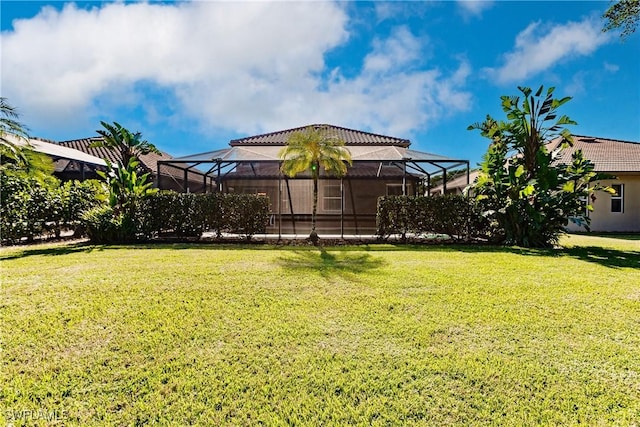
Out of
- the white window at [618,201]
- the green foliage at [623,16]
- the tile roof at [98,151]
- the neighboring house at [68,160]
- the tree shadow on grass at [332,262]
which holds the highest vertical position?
the green foliage at [623,16]

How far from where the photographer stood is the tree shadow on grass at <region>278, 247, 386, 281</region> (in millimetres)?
5898

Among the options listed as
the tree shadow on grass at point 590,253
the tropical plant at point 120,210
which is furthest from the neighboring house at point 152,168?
the tree shadow on grass at point 590,253

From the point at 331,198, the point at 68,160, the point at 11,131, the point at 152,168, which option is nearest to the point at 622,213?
the point at 331,198

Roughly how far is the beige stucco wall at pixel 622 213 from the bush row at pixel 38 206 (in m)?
21.1

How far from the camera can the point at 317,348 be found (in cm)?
307

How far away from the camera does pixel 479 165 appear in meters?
10.4

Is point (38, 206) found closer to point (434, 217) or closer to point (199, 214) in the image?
point (199, 214)

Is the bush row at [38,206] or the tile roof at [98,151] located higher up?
the tile roof at [98,151]

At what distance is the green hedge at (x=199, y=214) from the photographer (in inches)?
408

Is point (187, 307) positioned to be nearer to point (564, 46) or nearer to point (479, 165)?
point (479, 165)

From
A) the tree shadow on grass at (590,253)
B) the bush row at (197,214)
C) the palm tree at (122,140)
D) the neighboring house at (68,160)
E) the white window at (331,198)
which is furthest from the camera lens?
the white window at (331,198)

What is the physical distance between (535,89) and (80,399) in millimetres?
11860

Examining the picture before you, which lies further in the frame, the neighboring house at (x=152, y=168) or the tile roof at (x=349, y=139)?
the neighboring house at (x=152, y=168)

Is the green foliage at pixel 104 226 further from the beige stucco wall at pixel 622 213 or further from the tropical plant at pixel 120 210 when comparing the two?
the beige stucco wall at pixel 622 213
